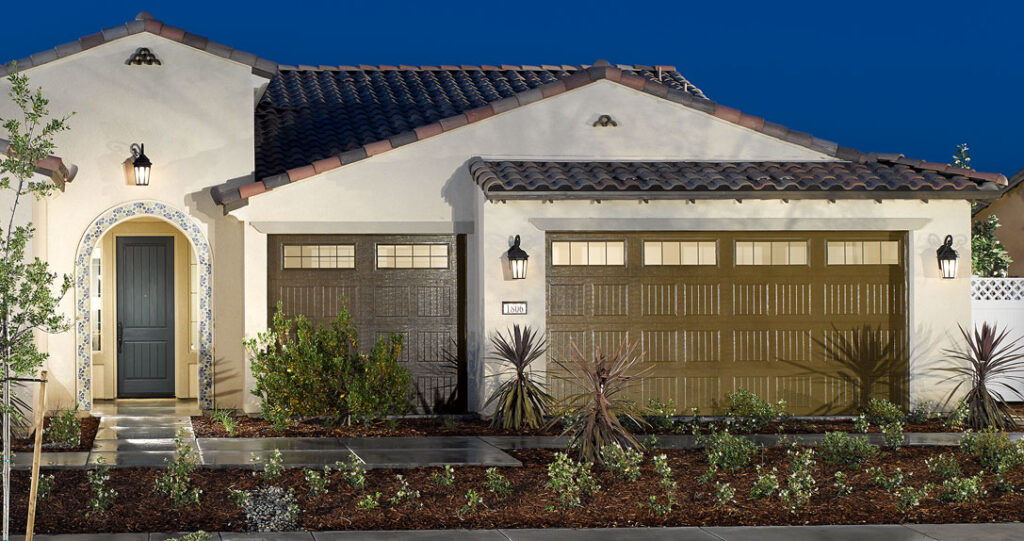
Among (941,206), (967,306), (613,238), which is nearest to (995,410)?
(967,306)

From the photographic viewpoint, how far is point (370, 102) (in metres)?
19.1

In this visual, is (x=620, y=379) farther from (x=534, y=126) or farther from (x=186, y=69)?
(x=186, y=69)

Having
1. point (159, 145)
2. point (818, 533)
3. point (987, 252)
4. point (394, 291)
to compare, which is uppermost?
point (159, 145)

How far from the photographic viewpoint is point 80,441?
1304 centimetres

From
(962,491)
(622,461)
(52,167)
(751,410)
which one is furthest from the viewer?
(751,410)

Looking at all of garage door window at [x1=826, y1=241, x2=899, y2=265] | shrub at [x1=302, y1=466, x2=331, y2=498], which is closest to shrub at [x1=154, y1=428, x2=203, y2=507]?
shrub at [x1=302, y1=466, x2=331, y2=498]

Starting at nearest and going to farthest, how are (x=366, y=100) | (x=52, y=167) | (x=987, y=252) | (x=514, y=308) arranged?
(x=52, y=167)
(x=514, y=308)
(x=366, y=100)
(x=987, y=252)

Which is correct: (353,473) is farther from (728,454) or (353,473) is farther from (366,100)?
(366,100)

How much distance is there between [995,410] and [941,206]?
8.87ft

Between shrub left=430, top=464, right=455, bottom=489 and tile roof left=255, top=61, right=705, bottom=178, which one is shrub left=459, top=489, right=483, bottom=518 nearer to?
shrub left=430, top=464, right=455, bottom=489

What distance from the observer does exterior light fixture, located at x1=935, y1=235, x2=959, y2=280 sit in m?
15.3

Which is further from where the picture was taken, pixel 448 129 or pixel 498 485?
pixel 448 129

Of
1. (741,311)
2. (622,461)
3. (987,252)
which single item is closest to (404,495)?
(622,461)

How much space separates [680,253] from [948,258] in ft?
11.2
